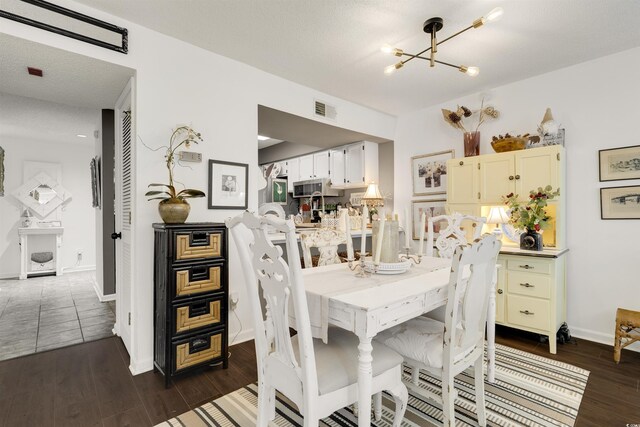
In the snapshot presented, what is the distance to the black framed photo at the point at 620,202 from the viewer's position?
2803 mm

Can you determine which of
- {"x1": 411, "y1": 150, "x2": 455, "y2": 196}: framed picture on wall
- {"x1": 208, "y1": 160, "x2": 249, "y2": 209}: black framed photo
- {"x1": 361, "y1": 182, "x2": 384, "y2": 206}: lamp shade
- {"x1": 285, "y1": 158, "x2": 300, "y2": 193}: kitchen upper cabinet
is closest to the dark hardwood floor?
{"x1": 208, "y1": 160, "x2": 249, "y2": 209}: black framed photo

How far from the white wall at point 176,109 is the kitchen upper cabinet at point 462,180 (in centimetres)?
215

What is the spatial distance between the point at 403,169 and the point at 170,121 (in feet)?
10.5

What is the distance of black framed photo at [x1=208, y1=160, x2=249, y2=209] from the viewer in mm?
2775

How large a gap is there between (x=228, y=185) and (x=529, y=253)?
2.84 meters

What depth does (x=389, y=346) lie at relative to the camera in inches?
70.0

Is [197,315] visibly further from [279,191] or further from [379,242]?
[279,191]

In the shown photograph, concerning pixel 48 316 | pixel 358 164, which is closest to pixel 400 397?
pixel 358 164

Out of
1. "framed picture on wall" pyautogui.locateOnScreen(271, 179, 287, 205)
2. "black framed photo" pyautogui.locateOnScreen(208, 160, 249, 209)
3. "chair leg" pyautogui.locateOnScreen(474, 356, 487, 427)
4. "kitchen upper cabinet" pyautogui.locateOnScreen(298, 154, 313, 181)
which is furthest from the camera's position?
"framed picture on wall" pyautogui.locateOnScreen(271, 179, 287, 205)

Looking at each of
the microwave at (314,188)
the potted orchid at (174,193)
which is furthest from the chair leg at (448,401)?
the microwave at (314,188)

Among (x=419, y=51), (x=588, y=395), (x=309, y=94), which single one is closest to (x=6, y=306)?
(x=309, y=94)

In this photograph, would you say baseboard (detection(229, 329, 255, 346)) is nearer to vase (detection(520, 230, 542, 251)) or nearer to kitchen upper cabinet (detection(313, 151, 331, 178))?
vase (detection(520, 230, 542, 251))

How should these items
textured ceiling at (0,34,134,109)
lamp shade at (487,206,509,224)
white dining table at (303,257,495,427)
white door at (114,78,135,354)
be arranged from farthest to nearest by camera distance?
lamp shade at (487,206,509,224) < white door at (114,78,135,354) < textured ceiling at (0,34,134,109) < white dining table at (303,257,495,427)

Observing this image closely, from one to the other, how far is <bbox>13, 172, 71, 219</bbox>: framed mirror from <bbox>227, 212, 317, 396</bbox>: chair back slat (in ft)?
22.4
